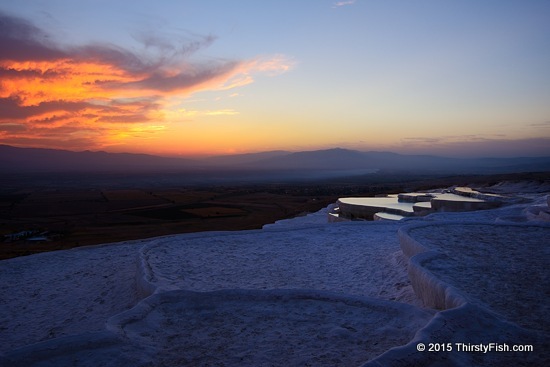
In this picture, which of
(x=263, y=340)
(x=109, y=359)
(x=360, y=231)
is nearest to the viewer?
(x=109, y=359)

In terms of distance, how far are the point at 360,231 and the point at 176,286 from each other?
18.6 ft

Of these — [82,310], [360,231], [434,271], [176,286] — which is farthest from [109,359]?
[360,231]

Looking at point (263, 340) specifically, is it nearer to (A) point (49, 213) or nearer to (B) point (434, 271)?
(B) point (434, 271)

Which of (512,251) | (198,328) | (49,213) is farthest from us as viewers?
(49,213)

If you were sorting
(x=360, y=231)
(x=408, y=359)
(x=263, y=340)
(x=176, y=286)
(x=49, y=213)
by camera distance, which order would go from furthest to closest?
(x=49, y=213) < (x=360, y=231) < (x=176, y=286) < (x=263, y=340) < (x=408, y=359)

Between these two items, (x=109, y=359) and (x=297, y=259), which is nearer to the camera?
(x=109, y=359)

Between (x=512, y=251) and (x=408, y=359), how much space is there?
443cm

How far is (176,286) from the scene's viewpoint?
237 inches

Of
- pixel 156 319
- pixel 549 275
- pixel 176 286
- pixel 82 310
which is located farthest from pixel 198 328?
pixel 549 275

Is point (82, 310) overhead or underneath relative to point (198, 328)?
underneath

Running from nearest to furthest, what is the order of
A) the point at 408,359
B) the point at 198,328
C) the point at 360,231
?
the point at 408,359, the point at 198,328, the point at 360,231

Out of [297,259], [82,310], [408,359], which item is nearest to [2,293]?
[82,310]

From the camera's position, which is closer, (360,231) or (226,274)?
(226,274)

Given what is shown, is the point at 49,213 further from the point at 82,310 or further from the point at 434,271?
the point at 434,271
